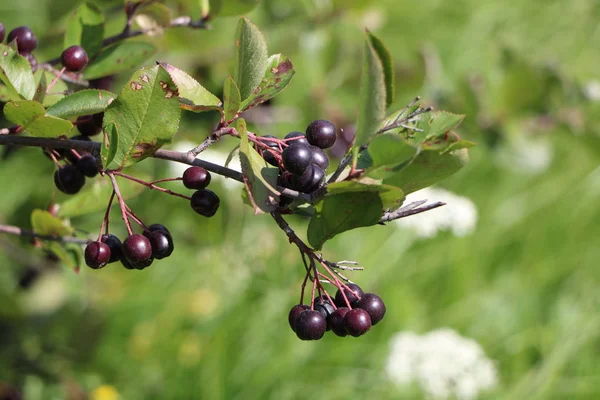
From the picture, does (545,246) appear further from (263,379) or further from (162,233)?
(162,233)

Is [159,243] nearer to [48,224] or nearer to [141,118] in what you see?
[141,118]

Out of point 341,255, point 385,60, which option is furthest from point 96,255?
point 341,255

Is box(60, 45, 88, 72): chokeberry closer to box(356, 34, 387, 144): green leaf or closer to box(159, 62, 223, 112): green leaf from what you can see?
box(159, 62, 223, 112): green leaf

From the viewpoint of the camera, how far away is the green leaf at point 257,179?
62 cm

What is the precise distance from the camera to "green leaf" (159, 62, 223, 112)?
27.8 inches

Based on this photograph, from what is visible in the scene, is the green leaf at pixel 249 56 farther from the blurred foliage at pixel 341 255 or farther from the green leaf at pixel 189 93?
the blurred foliage at pixel 341 255

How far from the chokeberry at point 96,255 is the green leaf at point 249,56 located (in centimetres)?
22

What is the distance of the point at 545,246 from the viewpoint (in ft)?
9.99

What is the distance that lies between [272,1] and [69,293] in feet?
3.73

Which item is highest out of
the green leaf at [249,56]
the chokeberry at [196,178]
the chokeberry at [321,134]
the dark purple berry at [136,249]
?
the green leaf at [249,56]

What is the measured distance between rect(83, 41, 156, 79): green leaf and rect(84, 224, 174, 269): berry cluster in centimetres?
30

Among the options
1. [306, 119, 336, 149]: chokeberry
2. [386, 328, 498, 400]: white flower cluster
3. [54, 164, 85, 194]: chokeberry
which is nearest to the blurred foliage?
[386, 328, 498, 400]: white flower cluster

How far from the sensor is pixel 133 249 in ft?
2.27

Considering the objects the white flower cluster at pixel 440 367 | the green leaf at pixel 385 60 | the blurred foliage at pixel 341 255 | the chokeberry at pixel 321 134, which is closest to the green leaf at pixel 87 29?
the blurred foliage at pixel 341 255
